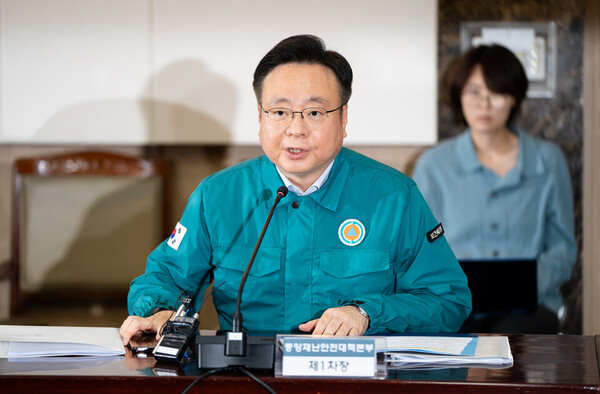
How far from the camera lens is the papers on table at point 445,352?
1219mm

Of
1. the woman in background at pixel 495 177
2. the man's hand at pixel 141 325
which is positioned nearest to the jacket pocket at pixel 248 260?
the man's hand at pixel 141 325

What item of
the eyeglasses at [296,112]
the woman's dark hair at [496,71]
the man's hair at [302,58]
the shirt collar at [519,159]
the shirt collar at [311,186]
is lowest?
the shirt collar at [311,186]

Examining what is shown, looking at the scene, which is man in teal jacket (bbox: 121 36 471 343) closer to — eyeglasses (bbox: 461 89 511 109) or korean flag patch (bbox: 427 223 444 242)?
A: korean flag patch (bbox: 427 223 444 242)

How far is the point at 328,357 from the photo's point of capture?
1.13 metres

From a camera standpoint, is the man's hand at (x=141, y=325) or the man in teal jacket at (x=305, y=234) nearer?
the man's hand at (x=141, y=325)

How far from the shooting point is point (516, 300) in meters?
2.42

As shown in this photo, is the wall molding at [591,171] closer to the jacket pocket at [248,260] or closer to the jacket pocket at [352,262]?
the jacket pocket at [352,262]

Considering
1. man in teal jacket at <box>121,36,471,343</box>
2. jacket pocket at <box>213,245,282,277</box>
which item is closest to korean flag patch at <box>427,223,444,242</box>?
man in teal jacket at <box>121,36,471,343</box>

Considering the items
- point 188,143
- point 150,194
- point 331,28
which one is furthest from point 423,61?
point 150,194

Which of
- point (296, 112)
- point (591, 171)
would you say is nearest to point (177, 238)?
point (296, 112)

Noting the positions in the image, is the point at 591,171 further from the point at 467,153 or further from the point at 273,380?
the point at 273,380

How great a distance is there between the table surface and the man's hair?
747 millimetres

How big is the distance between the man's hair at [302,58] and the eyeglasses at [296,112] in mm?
72

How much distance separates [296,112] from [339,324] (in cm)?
52
